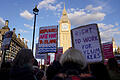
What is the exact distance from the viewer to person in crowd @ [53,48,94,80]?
2033 millimetres

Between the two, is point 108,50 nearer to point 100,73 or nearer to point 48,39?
point 48,39

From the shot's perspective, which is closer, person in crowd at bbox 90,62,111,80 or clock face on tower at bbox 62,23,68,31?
person in crowd at bbox 90,62,111,80

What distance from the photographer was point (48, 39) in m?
6.53

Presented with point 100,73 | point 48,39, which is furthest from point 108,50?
point 100,73

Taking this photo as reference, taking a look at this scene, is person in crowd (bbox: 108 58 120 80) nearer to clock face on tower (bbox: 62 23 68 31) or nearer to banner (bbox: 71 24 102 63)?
banner (bbox: 71 24 102 63)

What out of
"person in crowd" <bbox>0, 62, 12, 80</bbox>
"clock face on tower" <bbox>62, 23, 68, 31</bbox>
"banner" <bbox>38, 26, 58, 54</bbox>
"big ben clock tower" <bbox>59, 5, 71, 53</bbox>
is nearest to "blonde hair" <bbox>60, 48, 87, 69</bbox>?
"person in crowd" <bbox>0, 62, 12, 80</bbox>

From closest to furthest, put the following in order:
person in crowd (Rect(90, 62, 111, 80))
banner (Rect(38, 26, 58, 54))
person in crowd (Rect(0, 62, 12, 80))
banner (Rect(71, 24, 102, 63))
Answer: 1. person in crowd (Rect(90, 62, 111, 80))
2. person in crowd (Rect(0, 62, 12, 80))
3. banner (Rect(71, 24, 102, 63))
4. banner (Rect(38, 26, 58, 54))

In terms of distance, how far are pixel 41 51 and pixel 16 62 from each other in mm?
3599

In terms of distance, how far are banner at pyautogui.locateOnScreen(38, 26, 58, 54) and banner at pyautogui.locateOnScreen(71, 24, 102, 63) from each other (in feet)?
6.15

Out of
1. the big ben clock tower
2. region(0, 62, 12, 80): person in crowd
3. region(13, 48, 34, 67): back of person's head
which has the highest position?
the big ben clock tower

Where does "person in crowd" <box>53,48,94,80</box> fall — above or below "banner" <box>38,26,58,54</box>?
below

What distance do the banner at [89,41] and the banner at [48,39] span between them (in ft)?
6.15

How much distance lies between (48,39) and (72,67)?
4488 millimetres

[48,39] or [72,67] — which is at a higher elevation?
[48,39]
